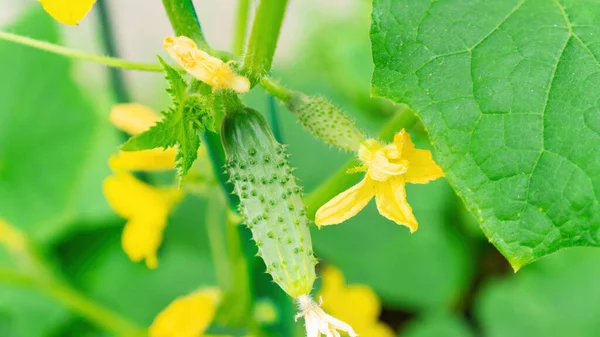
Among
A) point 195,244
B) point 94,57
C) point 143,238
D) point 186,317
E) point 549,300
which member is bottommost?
point 549,300

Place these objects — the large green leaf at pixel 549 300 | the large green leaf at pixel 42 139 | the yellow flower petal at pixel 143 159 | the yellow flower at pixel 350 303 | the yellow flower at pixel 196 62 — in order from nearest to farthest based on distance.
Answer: the yellow flower at pixel 196 62, the yellow flower petal at pixel 143 159, the yellow flower at pixel 350 303, the large green leaf at pixel 42 139, the large green leaf at pixel 549 300

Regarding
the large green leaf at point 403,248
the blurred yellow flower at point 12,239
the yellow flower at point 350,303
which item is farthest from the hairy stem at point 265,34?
the large green leaf at point 403,248

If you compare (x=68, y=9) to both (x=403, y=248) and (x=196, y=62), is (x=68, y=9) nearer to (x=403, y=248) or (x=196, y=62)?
(x=196, y=62)

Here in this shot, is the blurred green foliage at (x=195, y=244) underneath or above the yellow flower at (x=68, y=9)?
underneath

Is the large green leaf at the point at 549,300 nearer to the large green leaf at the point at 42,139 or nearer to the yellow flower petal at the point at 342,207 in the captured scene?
the large green leaf at the point at 42,139

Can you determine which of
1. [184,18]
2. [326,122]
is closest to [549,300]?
[326,122]

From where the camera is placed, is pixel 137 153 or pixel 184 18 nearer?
pixel 184 18

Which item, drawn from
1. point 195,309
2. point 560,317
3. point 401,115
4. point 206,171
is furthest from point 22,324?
point 560,317

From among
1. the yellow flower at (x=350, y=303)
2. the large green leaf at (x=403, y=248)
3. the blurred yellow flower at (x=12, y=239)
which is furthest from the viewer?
the large green leaf at (x=403, y=248)
